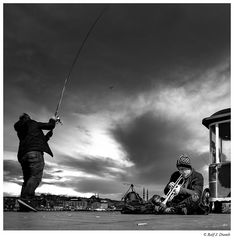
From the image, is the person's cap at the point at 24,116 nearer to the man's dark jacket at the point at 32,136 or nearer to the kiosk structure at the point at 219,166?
the man's dark jacket at the point at 32,136

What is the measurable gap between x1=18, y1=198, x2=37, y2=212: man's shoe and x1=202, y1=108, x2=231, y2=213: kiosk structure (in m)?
4.79

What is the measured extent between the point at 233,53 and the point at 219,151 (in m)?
4.60

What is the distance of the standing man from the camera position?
19.8 feet

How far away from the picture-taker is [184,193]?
567cm

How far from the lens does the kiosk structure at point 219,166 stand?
31.2 ft

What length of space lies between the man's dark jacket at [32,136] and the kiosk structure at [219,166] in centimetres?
460

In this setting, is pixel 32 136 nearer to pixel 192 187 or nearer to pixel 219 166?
pixel 192 187

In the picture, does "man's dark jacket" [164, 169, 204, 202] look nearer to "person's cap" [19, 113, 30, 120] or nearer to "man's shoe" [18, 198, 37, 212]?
"man's shoe" [18, 198, 37, 212]

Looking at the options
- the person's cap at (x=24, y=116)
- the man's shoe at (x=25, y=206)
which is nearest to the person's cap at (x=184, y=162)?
the man's shoe at (x=25, y=206)

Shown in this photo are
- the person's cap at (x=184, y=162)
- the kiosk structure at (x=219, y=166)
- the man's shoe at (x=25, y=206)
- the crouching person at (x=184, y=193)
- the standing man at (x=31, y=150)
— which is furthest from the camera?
the kiosk structure at (x=219, y=166)

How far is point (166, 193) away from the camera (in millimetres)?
5844

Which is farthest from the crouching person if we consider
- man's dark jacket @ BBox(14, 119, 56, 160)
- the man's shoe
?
man's dark jacket @ BBox(14, 119, 56, 160)
